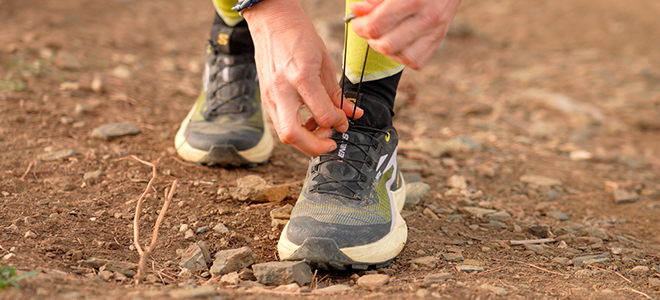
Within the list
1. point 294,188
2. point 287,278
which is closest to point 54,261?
point 287,278

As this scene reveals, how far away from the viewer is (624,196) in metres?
2.48

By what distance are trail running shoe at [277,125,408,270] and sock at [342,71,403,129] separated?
35 mm

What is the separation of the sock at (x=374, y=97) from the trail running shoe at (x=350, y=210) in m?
0.04

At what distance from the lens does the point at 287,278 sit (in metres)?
1.45

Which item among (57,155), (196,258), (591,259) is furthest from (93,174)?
(591,259)

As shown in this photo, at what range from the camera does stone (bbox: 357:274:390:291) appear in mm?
1434

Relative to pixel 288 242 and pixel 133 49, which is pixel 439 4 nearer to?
pixel 288 242

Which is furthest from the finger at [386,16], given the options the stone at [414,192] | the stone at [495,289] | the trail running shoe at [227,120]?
the trail running shoe at [227,120]

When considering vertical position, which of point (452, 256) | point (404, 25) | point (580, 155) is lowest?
point (580, 155)

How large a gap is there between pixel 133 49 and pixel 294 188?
2.81m

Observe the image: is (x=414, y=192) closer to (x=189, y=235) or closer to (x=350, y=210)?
(x=350, y=210)

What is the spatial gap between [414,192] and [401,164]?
1.43 ft

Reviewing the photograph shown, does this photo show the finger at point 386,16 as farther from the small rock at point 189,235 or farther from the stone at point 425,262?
the small rock at point 189,235

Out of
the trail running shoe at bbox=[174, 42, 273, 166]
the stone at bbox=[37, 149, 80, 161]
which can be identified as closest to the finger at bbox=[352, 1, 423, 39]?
the trail running shoe at bbox=[174, 42, 273, 166]
